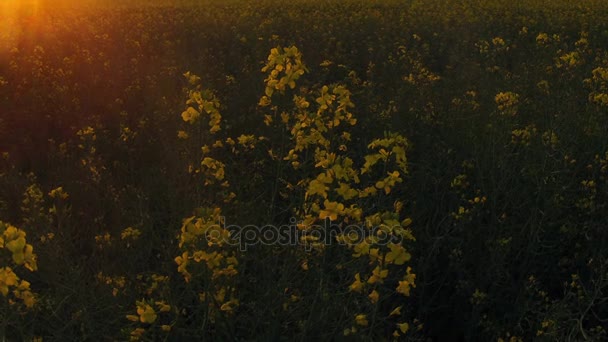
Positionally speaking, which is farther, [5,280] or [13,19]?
[13,19]

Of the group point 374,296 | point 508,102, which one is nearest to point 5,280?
point 374,296

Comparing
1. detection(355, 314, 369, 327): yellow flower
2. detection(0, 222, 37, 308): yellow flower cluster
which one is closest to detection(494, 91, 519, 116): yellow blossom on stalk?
detection(355, 314, 369, 327): yellow flower

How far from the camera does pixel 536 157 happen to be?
13.4 ft

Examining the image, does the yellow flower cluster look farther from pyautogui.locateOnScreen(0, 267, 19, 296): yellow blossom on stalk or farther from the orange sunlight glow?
the orange sunlight glow

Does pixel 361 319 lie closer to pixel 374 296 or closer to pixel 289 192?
pixel 374 296

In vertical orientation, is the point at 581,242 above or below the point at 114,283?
below

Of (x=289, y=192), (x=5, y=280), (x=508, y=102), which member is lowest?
(x=289, y=192)

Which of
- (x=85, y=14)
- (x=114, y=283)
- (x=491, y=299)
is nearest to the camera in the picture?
(x=114, y=283)

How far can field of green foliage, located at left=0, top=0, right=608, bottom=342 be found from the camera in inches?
Result: 95.7

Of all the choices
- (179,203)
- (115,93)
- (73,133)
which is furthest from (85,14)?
(179,203)

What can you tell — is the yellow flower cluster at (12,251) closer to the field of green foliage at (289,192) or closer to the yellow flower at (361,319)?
the field of green foliage at (289,192)

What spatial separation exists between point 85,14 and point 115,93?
15.9 feet

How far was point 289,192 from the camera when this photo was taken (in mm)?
4062

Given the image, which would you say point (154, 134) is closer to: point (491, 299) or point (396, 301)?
point (396, 301)
